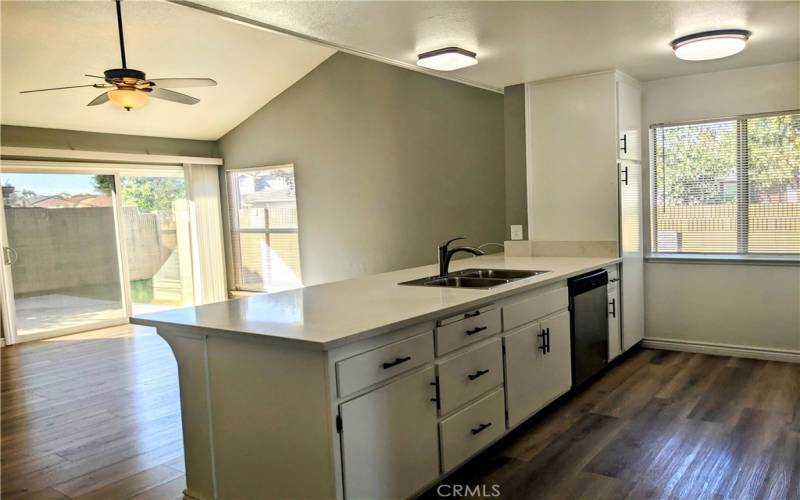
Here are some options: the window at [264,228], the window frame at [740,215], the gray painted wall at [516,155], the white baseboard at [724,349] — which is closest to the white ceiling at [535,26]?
the window frame at [740,215]

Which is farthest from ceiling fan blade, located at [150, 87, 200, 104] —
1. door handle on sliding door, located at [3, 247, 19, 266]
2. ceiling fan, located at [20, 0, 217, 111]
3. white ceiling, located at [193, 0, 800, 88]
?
door handle on sliding door, located at [3, 247, 19, 266]

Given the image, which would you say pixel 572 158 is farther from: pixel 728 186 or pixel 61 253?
pixel 61 253

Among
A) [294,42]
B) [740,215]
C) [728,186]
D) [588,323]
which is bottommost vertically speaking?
[588,323]

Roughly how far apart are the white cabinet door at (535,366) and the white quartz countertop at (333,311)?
26 cm

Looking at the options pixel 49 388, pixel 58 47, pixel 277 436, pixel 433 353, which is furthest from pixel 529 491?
pixel 58 47

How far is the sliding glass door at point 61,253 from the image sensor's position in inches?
242

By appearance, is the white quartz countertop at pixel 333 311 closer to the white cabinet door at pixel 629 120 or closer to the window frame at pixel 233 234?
the white cabinet door at pixel 629 120

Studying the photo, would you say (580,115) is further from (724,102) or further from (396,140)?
(396,140)

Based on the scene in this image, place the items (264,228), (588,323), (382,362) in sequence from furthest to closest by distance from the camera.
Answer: (264,228) → (588,323) → (382,362)

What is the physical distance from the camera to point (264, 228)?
303 inches

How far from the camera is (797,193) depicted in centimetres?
398

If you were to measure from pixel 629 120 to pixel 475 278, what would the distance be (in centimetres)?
192

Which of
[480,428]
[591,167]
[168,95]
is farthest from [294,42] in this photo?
[480,428]

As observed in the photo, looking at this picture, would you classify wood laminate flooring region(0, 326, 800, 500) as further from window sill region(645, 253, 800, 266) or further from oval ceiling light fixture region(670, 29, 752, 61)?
oval ceiling light fixture region(670, 29, 752, 61)
